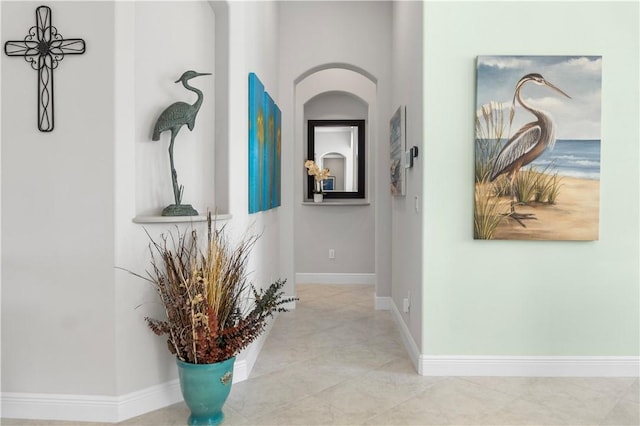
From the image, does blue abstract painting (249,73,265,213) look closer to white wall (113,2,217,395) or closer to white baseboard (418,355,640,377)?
white wall (113,2,217,395)

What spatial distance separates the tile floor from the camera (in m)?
2.39

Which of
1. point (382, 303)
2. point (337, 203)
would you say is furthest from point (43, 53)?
point (337, 203)

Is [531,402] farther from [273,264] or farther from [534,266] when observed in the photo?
[273,264]

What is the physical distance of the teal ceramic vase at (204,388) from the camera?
226 centimetres

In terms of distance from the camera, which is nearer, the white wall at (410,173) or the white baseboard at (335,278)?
→ the white wall at (410,173)

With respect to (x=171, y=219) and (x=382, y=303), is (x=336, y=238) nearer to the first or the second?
(x=382, y=303)

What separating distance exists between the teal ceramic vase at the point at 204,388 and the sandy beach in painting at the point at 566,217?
5.83 ft

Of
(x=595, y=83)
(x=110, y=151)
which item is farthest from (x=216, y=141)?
(x=595, y=83)

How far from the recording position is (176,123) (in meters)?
2.47

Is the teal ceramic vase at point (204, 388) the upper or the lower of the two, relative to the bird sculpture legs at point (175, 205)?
lower

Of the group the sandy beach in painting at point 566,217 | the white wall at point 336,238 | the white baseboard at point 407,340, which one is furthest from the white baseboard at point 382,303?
the sandy beach in painting at point 566,217

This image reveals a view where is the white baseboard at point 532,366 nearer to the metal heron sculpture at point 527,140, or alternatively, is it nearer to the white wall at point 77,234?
the metal heron sculpture at point 527,140

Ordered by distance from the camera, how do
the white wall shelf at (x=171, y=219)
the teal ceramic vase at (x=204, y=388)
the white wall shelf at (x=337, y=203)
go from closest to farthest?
1. the teal ceramic vase at (x=204, y=388)
2. the white wall shelf at (x=171, y=219)
3. the white wall shelf at (x=337, y=203)

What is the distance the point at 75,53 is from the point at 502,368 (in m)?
2.96
